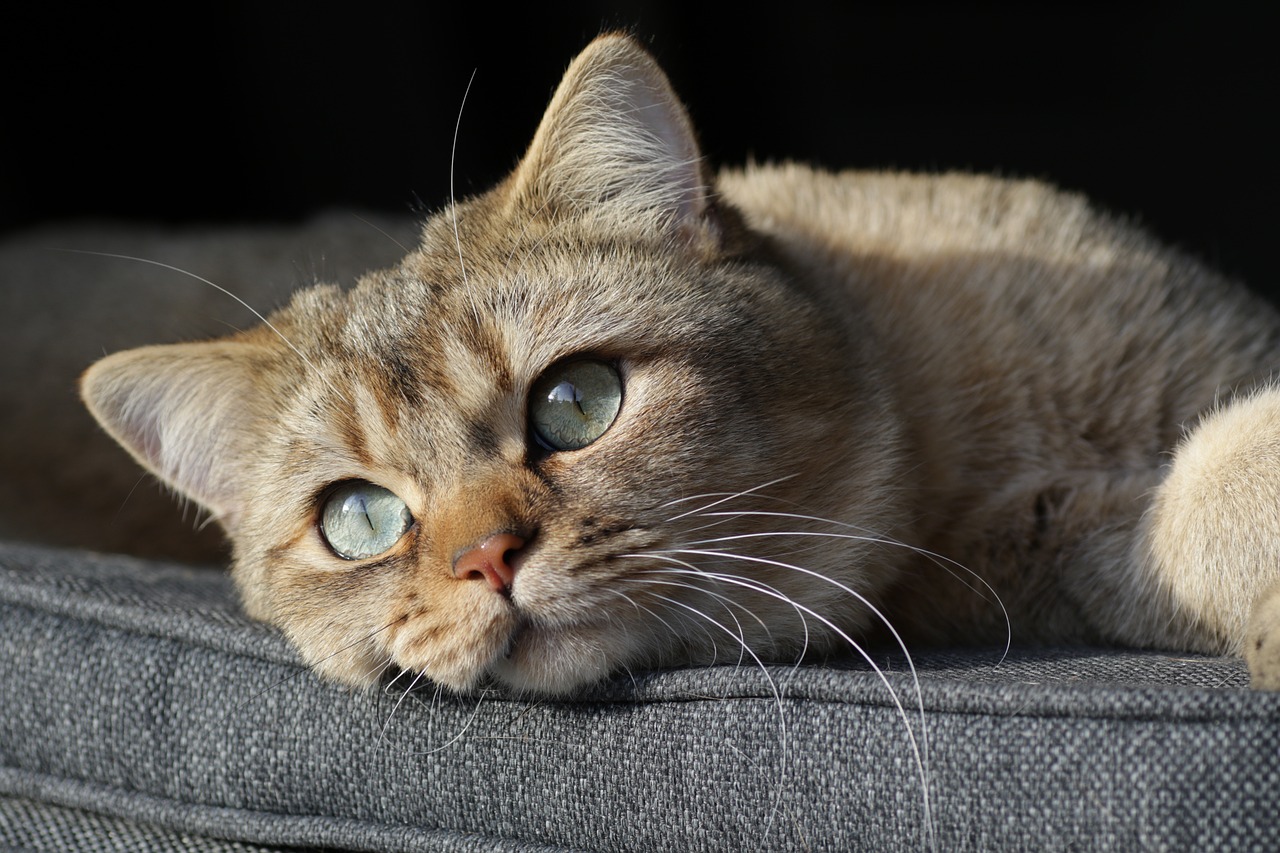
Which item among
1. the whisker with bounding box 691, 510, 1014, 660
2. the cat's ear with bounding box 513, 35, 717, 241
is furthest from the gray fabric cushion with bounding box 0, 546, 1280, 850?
the cat's ear with bounding box 513, 35, 717, 241

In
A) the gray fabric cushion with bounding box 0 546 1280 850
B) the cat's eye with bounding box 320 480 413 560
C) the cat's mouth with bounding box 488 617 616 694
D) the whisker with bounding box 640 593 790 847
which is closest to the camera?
the gray fabric cushion with bounding box 0 546 1280 850

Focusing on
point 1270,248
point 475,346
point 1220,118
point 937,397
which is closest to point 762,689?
point 475,346

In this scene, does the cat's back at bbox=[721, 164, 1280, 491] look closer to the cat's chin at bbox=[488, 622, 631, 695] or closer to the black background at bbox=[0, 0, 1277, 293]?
the cat's chin at bbox=[488, 622, 631, 695]

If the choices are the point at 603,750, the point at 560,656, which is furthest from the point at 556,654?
the point at 603,750

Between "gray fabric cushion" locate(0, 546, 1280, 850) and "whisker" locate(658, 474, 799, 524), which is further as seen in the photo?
"whisker" locate(658, 474, 799, 524)

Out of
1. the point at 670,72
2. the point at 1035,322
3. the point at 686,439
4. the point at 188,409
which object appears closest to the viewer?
the point at 686,439

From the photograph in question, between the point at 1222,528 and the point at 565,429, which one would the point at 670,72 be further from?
the point at 1222,528

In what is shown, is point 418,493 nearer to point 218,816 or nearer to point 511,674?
point 511,674
